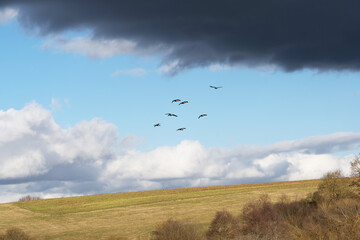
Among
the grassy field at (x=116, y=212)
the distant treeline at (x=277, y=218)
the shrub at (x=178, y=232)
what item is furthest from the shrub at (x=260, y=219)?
the grassy field at (x=116, y=212)

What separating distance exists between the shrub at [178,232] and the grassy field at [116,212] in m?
11.7

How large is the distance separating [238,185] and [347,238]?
5125 inches

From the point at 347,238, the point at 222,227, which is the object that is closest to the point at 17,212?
the point at 222,227

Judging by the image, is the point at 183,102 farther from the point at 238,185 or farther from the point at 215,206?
the point at 238,185

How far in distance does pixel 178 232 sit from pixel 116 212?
5292cm

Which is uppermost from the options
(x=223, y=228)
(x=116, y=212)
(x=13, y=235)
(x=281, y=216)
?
(x=116, y=212)

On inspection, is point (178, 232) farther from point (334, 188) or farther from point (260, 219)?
point (334, 188)

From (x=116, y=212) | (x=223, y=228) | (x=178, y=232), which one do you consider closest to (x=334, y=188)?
(x=223, y=228)

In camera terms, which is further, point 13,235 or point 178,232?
point 13,235

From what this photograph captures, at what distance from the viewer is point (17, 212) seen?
5344 inches

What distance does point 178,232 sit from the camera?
73.2 meters

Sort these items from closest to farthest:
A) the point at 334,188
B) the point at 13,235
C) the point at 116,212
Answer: the point at 13,235
the point at 334,188
the point at 116,212

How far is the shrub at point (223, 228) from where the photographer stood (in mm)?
79312

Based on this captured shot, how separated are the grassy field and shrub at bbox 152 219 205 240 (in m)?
11.7
